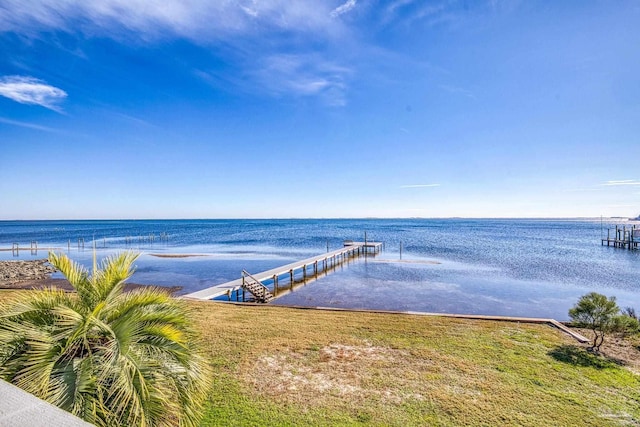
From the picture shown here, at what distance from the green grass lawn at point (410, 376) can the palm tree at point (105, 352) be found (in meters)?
2.28

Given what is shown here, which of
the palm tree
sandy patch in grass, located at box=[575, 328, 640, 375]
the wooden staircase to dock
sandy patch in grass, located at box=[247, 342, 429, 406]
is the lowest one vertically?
the wooden staircase to dock

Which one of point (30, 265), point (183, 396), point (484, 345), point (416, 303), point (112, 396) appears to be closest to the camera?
point (112, 396)

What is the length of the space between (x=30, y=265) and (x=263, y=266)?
22708 millimetres

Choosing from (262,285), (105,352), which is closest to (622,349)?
(105,352)

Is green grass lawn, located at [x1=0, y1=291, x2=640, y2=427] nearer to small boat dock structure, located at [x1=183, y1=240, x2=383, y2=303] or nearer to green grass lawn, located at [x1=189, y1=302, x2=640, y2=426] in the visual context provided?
green grass lawn, located at [x1=189, y1=302, x2=640, y2=426]

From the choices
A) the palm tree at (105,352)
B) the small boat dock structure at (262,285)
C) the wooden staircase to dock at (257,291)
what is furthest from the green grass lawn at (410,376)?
the wooden staircase to dock at (257,291)

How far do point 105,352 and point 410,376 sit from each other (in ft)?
20.2

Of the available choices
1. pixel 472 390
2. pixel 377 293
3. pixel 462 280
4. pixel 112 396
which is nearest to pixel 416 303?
pixel 377 293

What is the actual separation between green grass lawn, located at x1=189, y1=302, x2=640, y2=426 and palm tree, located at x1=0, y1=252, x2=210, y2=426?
2.28 metres

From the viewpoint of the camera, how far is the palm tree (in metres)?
3.39

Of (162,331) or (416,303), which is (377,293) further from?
(162,331)

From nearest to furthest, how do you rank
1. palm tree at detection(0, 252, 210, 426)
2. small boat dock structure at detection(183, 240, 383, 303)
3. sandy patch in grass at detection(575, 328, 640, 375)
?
palm tree at detection(0, 252, 210, 426), sandy patch in grass at detection(575, 328, 640, 375), small boat dock structure at detection(183, 240, 383, 303)

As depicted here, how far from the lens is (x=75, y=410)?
3.23 metres

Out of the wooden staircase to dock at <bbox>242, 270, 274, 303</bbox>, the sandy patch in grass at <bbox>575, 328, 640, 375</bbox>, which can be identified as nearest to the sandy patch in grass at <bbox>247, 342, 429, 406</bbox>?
the sandy patch in grass at <bbox>575, 328, 640, 375</bbox>
